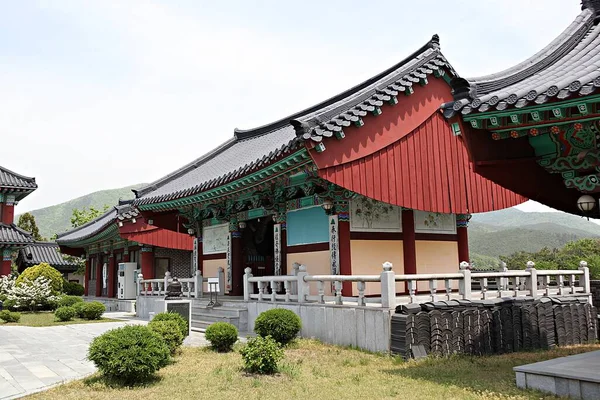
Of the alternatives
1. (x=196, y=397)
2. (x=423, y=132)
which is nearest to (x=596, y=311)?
(x=423, y=132)

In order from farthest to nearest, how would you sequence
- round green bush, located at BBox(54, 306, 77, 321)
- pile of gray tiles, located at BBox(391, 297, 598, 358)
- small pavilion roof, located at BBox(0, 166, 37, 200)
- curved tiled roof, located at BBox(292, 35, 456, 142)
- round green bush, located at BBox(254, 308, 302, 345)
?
small pavilion roof, located at BBox(0, 166, 37, 200), round green bush, located at BBox(54, 306, 77, 321), curved tiled roof, located at BBox(292, 35, 456, 142), round green bush, located at BBox(254, 308, 302, 345), pile of gray tiles, located at BBox(391, 297, 598, 358)

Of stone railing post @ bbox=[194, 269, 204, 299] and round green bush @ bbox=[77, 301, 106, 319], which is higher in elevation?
stone railing post @ bbox=[194, 269, 204, 299]

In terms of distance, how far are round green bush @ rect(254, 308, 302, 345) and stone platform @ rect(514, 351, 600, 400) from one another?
529 cm

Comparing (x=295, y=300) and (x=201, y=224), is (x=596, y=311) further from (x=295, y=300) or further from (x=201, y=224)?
(x=201, y=224)

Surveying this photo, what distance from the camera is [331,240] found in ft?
46.2

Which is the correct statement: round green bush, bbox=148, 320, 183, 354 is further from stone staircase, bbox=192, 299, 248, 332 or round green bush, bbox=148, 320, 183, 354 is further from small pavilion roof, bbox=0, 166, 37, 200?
small pavilion roof, bbox=0, 166, 37, 200

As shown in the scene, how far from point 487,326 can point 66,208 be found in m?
190

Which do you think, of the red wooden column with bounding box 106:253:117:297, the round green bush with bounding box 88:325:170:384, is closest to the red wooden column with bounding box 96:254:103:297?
the red wooden column with bounding box 106:253:117:297

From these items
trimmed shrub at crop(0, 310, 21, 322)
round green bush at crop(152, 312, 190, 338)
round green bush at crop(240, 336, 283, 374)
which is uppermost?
round green bush at crop(152, 312, 190, 338)

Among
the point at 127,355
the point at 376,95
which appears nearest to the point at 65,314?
the point at 127,355

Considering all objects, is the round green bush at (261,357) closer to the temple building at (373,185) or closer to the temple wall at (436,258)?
the temple building at (373,185)

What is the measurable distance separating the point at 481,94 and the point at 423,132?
26.1 ft

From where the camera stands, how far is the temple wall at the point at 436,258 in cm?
1541

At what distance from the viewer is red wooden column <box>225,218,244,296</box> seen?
1870 centimetres
